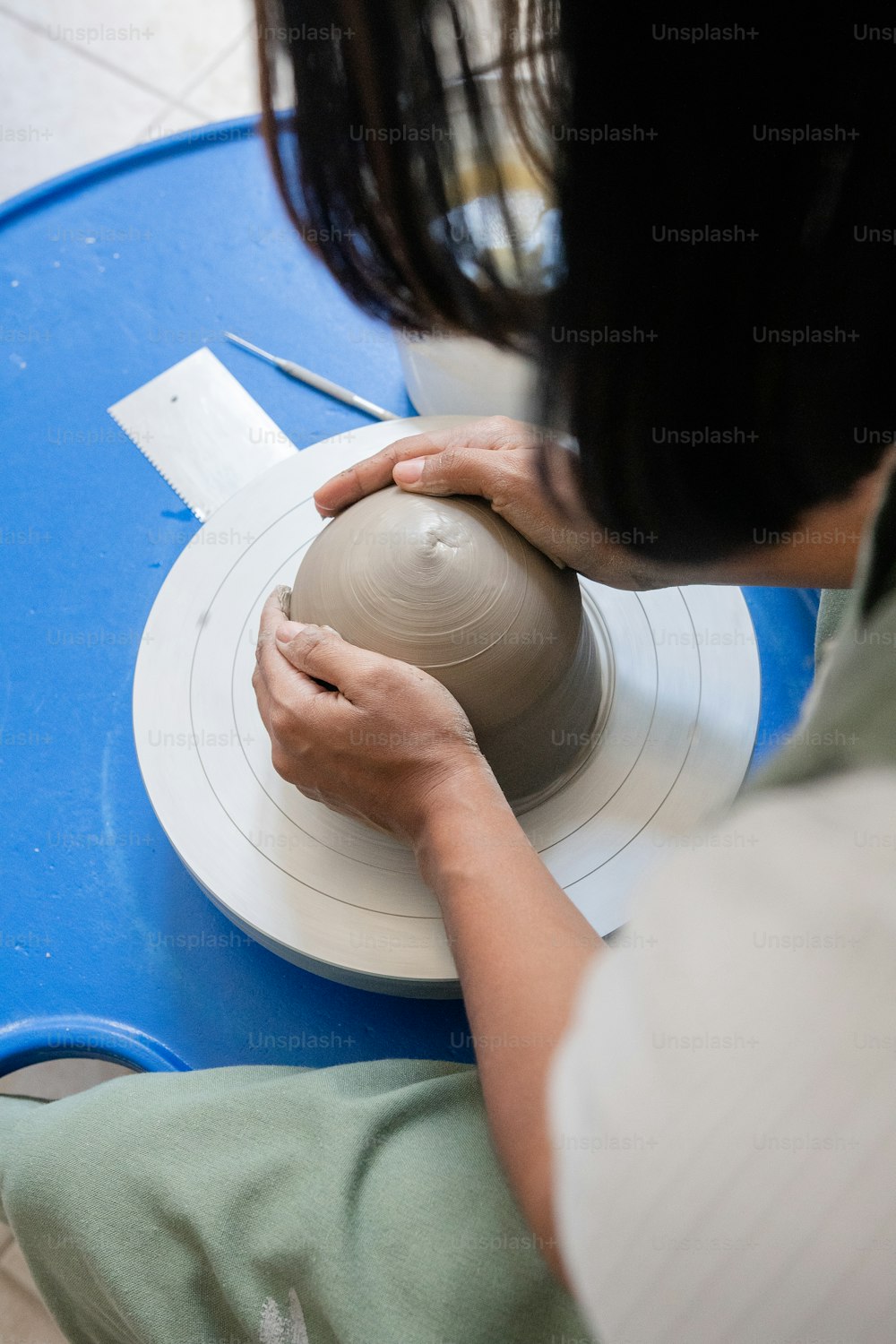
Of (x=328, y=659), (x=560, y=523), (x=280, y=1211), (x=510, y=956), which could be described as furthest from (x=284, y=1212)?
(x=560, y=523)

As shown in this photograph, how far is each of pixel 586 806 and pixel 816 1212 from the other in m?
0.55

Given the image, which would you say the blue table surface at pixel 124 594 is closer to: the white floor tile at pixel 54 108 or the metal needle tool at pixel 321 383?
the metal needle tool at pixel 321 383

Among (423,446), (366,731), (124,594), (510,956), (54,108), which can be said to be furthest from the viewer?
(54,108)

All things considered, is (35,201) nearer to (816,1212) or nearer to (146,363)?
(146,363)

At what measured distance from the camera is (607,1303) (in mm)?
513

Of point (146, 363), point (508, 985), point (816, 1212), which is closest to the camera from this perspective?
point (816, 1212)

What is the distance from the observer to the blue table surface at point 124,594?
3.40 ft

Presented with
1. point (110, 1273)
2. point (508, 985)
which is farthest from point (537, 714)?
point (110, 1273)

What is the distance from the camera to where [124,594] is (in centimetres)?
123

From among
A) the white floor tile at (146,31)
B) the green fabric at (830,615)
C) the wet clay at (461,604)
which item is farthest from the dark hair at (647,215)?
the white floor tile at (146,31)

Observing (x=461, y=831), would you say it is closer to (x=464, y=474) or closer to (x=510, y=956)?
(x=510, y=956)

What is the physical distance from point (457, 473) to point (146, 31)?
2.28 m

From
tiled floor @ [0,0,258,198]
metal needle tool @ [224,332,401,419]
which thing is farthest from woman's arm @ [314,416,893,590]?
tiled floor @ [0,0,258,198]

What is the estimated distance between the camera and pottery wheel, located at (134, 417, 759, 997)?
0.96 meters
